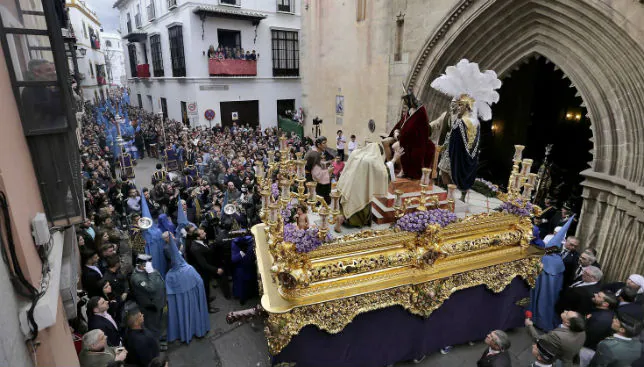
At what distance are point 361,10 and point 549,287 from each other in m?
12.0

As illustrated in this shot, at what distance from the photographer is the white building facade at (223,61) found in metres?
22.2

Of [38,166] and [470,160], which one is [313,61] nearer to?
[470,160]

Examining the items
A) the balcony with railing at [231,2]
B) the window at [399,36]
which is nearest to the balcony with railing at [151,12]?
the balcony with railing at [231,2]

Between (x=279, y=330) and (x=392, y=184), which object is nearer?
(x=279, y=330)

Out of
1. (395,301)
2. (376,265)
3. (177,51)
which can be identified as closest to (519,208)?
(395,301)

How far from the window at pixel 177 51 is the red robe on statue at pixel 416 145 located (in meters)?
21.0

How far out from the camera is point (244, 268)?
262 inches

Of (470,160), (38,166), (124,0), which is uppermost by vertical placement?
(124,0)

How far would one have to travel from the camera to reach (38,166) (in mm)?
3646

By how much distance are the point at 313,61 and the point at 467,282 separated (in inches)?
601

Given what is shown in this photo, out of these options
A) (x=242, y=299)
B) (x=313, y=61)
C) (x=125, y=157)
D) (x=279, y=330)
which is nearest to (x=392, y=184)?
(x=279, y=330)

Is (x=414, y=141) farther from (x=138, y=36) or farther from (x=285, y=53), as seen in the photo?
(x=138, y=36)

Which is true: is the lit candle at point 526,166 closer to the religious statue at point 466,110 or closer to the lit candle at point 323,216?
the religious statue at point 466,110

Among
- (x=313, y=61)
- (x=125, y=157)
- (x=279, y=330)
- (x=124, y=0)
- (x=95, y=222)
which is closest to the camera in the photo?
(x=279, y=330)
